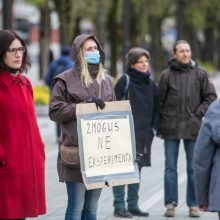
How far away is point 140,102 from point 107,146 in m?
2.54

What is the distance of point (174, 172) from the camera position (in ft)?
32.6

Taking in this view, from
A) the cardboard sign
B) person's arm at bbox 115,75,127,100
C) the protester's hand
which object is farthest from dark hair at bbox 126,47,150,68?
the protester's hand

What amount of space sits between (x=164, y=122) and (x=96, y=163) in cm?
286

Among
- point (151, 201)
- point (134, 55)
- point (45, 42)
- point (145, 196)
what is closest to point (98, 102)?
point (134, 55)

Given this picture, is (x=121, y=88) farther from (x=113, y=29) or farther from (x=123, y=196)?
(x=113, y=29)

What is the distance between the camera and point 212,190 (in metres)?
5.85

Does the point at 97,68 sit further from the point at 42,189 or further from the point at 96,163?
the point at 42,189

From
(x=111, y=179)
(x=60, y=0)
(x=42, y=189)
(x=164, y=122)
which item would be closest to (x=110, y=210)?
(x=164, y=122)

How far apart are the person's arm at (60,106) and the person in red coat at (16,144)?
2.14 ft

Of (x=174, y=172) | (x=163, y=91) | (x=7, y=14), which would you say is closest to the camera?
(x=163, y=91)

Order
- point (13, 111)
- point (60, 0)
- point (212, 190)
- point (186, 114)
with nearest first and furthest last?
1. point (212, 190)
2. point (13, 111)
3. point (186, 114)
4. point (60, 0)

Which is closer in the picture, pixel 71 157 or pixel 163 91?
pixel 71 157

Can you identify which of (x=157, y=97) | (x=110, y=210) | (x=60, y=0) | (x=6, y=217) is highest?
(x=60, y=0)

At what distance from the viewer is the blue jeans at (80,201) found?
6988 mm
